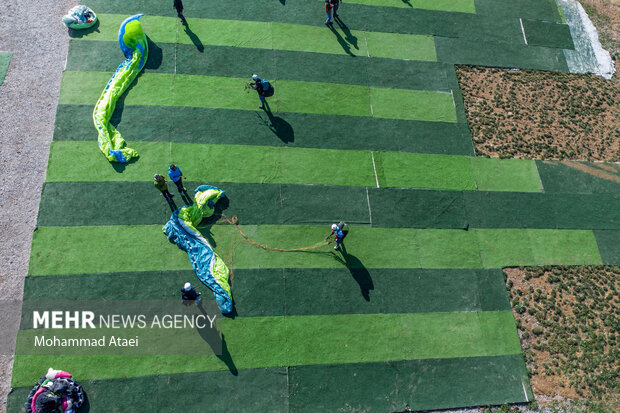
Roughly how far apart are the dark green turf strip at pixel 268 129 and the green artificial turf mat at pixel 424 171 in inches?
14.9

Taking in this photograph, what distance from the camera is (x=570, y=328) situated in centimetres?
1351

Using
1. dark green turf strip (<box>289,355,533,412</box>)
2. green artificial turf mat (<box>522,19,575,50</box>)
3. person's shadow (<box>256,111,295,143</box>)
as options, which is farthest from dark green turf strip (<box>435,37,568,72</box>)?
dark green turf strip (<box>289,355,533,412</box>)

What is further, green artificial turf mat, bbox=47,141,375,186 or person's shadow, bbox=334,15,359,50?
person's shadow, bbox=334,15,359,50

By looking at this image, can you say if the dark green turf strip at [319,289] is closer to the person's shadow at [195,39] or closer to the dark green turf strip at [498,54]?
the person's shadow at [195,39]

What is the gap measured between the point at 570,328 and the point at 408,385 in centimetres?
645

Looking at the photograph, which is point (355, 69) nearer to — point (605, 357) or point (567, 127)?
point (567, 127)

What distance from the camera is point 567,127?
1739cm

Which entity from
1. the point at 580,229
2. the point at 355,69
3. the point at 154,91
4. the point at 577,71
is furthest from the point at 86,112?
the point at 577,71

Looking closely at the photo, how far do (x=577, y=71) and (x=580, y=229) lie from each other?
8990mm

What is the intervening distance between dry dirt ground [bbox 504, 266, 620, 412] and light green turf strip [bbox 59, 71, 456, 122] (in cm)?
800

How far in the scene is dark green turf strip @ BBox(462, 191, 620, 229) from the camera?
599 inches

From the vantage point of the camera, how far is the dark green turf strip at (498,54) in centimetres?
1877

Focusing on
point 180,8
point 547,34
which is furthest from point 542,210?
point 180,8

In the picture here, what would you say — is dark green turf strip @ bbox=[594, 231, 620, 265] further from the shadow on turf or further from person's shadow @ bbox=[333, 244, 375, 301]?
the shadow on turf
